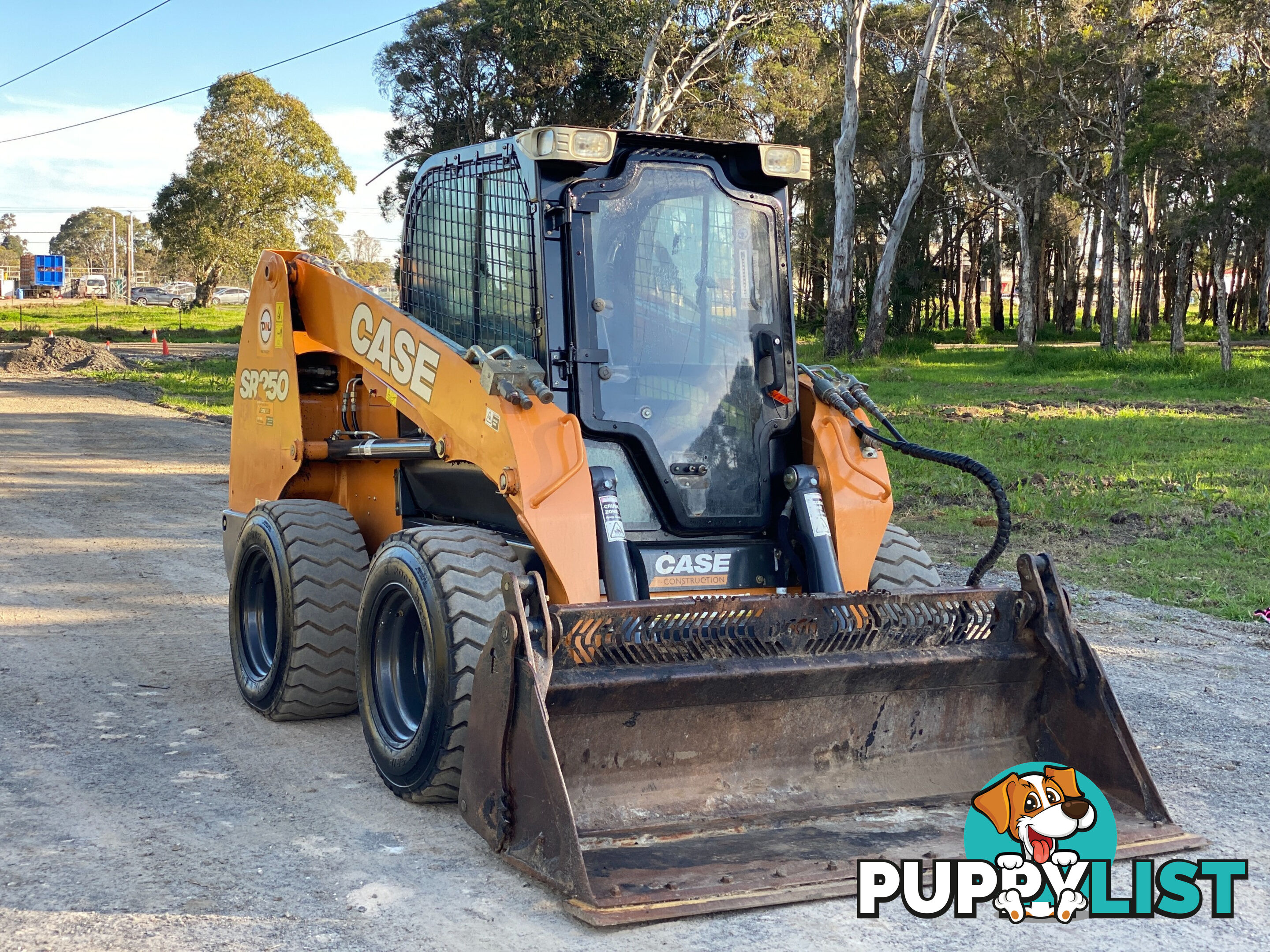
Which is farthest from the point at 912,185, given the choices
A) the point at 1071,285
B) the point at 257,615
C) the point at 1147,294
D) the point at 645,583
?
the point at 645,583

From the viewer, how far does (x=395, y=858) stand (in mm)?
4402

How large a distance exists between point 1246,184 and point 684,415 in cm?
2957

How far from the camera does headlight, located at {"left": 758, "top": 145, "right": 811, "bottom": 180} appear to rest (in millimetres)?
5516

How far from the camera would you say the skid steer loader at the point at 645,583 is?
4.29 m

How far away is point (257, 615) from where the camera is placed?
6.61 meters

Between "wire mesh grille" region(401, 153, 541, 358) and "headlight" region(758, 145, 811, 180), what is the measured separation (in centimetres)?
107

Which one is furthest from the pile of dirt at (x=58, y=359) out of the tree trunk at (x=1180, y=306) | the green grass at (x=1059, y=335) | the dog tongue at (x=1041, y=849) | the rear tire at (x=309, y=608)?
the dog tongue at (x=1041, y=849)

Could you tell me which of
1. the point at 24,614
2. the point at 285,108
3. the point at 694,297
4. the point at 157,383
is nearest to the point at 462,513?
the point at 694,297

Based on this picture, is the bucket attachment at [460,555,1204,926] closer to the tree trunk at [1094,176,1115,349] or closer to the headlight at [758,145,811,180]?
the headlight at [758,145,811,180]

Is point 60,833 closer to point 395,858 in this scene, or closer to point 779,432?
point 395,858

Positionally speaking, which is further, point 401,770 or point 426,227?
point 426,227

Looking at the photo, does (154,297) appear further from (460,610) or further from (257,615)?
(460,610)

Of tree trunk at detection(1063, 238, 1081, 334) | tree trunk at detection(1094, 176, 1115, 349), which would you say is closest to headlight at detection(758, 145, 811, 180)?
tree trunk at detection(1094, 176, 1115, 349)

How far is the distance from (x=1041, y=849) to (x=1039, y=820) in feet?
0.53
